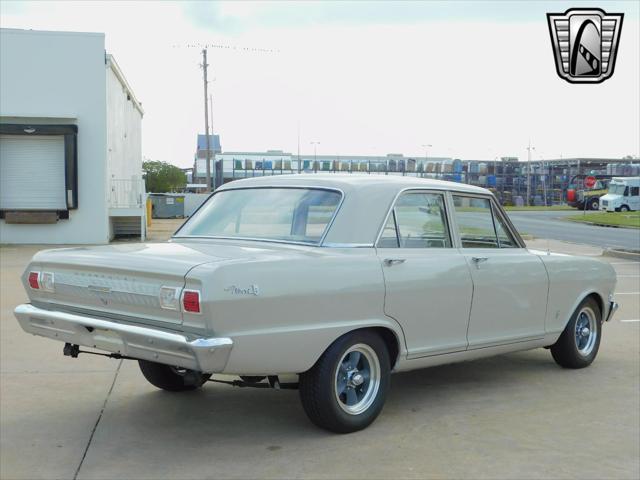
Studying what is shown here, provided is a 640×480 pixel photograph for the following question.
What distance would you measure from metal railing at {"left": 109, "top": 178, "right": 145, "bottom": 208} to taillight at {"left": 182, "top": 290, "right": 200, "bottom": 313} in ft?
70.0

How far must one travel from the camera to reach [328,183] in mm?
5703

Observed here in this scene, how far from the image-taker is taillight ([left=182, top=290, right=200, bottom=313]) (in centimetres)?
440

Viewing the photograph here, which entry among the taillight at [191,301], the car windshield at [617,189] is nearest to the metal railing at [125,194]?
the taillight at [191,301]

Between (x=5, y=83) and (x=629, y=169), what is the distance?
231ft

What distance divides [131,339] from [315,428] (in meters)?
1.34

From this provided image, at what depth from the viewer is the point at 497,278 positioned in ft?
20.1

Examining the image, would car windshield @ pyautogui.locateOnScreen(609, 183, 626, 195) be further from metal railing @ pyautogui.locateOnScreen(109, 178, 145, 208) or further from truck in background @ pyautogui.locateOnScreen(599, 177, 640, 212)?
metal railing @ pyautogui.locateOnScreen(109, 178, 145, 208)

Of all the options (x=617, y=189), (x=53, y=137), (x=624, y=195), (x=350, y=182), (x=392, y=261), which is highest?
(x=53, y=137)

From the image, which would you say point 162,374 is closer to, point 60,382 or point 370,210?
point 60,382

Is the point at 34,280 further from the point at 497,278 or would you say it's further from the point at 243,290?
the point at 497,278

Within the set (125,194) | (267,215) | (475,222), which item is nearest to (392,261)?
(267,215)

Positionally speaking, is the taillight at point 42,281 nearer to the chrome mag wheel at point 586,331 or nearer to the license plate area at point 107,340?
the license plate area at point 107,340

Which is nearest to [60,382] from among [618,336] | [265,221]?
[265,221]

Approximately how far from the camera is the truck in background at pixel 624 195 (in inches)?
2195
